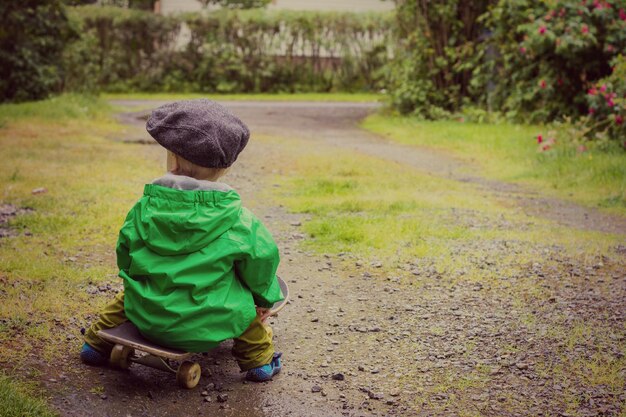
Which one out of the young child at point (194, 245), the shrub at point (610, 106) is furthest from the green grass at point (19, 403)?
the shrub at point (610, 106)

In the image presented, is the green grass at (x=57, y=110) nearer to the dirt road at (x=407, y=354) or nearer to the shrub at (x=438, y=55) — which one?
the shrub at (x=438, y=55)

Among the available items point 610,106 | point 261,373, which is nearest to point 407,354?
point 261,373

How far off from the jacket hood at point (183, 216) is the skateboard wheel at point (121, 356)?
465 mm

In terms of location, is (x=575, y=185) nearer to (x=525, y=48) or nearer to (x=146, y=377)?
(x=525, y=48)

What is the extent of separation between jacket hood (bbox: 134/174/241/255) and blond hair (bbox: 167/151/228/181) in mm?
62

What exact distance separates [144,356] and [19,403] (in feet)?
1.95

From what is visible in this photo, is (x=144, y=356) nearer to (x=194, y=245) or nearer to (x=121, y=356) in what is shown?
Answer: (x=121, y=356)

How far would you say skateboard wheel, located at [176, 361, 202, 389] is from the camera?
10.7 ft

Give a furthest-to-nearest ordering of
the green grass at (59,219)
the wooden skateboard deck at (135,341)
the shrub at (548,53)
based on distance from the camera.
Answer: the shrub at (548,53) < the green grass at (59,219) < the wooden skateboard deck at (135,341)

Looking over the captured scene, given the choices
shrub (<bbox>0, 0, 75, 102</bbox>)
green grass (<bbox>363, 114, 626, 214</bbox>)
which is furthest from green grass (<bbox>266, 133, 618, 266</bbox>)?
shrub (<bbox>0, 0, 75, 102</bbox>)

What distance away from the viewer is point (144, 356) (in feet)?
11.1

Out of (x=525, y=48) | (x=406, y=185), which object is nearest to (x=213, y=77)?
(x=525, y=48)

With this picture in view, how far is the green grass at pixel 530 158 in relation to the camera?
7.60 m

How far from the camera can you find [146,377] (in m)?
3.42
